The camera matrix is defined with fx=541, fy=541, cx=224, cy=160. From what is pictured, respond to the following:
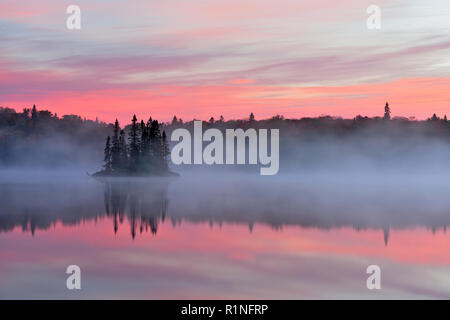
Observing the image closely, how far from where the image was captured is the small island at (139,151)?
165 m

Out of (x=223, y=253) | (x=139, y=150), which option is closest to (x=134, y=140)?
(x=139, y=150)

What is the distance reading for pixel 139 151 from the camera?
546ft

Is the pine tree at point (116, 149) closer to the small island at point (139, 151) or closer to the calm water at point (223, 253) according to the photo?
the small island at point (139, 151)

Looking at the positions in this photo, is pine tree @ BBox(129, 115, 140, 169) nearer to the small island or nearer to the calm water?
the small island

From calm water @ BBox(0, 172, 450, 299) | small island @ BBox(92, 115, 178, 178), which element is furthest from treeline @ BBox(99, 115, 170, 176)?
calm water @ BBox(0, 172, 450, 299)

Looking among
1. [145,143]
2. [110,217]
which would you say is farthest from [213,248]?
[145,143]

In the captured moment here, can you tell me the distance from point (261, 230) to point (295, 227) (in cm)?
329

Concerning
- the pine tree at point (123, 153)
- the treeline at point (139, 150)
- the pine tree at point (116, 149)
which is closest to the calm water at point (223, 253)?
the treeline at point (139, 150)

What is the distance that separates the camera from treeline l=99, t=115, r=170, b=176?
165 metres

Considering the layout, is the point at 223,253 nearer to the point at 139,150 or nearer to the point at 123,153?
the point at 139,150

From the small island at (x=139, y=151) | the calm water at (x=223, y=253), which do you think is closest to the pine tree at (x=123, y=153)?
the small island at (x=139, y=151)

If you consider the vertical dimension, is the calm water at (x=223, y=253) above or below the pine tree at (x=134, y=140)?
below

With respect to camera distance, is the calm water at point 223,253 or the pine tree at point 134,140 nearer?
the calm water at point 223,253
